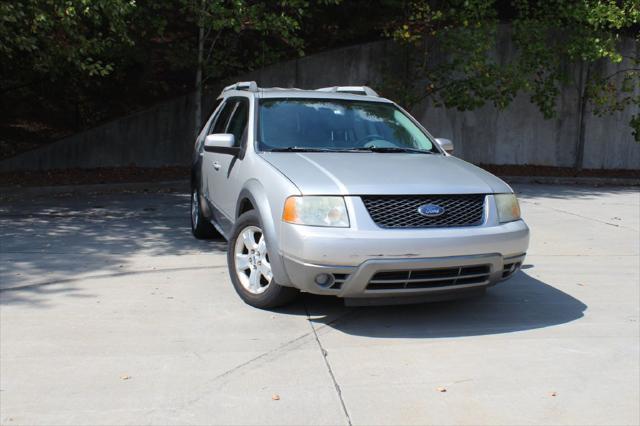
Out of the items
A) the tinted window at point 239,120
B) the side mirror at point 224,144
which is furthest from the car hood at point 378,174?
the tinted window at point 239,120

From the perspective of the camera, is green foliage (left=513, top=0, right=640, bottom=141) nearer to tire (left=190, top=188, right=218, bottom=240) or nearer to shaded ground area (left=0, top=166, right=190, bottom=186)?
shaded ground area (left=0, top=166, right=190, bottom=186)

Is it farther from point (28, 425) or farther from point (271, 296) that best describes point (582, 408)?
point (28, 425)

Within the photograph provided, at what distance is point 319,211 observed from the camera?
16.6ft

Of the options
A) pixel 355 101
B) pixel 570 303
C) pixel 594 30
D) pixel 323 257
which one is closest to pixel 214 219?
pixel 355 101

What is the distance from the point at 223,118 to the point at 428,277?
3523 mm

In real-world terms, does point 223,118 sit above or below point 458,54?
below

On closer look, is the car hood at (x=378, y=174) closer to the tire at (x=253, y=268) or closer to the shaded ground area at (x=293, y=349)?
the tire at (x=253, y=268)

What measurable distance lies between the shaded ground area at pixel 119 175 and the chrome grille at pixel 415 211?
1011cm

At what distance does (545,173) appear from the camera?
17750mm

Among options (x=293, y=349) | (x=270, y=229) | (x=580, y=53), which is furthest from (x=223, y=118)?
(x=580, y=53)

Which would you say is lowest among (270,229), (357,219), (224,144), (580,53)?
(270,229)

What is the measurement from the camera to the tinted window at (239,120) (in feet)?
22.2

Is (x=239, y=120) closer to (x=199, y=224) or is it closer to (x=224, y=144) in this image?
(x=224, y=144)

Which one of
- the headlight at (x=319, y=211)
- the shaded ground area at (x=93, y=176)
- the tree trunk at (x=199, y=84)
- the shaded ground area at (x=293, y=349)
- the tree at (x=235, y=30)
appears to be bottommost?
the shaded ground area at (x=293, y=349)
